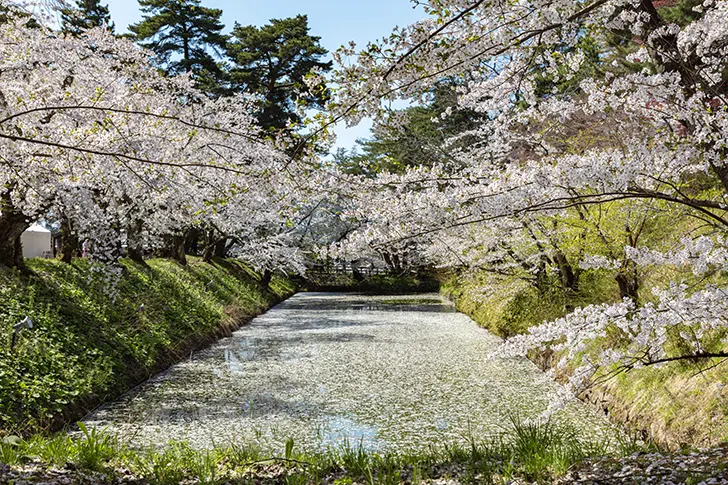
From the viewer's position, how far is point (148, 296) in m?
10.5

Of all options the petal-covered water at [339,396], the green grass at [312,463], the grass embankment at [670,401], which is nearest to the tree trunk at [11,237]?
the petal-covered water at [339,396]

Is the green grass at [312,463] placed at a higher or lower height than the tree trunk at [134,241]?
lower

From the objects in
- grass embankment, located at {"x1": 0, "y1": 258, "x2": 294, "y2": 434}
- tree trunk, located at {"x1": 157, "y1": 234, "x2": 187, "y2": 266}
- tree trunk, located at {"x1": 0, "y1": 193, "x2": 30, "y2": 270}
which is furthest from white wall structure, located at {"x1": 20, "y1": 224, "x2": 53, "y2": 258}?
tree trunk, located at {"x1": 0, "y1": 193, "x2": 30, "y2": 270}

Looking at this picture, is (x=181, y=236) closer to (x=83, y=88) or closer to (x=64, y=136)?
(x=83, y=88)

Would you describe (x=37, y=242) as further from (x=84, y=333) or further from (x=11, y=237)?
→ (x=84, y=333)

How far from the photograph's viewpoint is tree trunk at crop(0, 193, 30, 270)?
309 inches

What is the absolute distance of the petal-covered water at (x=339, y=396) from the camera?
5.35 m

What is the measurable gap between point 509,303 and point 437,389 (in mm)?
4440

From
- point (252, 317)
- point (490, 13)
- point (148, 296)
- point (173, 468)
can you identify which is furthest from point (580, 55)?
point (252, 317)

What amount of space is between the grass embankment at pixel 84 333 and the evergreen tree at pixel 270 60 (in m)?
11.3

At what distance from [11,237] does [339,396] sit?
17.2 ft

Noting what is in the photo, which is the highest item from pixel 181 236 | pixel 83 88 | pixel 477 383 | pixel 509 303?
pixel 83 88

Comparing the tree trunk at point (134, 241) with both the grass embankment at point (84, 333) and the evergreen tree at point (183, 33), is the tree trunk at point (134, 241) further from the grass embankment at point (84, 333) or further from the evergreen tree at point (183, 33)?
the evergreen tree at point (183, 33)

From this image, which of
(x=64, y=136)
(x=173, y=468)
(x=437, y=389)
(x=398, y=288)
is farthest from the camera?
(x=398, y=288)
